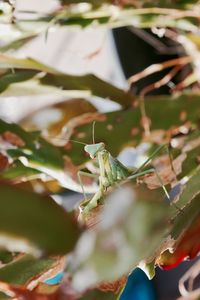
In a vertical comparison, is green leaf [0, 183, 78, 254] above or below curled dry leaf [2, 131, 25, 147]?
above

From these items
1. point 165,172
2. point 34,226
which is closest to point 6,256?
point 165,172

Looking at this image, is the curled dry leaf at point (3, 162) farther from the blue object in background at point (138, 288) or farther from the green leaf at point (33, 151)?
the blue object in background at point (138, 288)

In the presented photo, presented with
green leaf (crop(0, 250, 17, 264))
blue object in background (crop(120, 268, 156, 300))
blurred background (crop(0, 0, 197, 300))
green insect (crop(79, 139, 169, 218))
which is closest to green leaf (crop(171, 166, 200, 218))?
green insect (crop(79, 139, 169, 218))

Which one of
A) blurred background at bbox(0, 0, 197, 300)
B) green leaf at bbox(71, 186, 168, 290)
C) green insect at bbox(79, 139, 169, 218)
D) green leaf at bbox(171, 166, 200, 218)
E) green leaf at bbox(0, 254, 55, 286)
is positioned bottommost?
blurred background at bbox(0, 0, 197, 300)

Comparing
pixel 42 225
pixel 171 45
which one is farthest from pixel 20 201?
pixel 171 45

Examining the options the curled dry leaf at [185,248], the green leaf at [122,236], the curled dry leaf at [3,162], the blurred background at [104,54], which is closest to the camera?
the green leaf at [122,236]

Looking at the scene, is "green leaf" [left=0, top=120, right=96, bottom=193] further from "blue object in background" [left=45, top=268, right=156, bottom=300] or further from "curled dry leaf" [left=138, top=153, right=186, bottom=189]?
"blue object in background" [left=45, top=268, right=156, bottom=300]

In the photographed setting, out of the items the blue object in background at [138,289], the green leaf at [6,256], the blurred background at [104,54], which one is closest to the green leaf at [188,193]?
the green leaf at [6,256]
